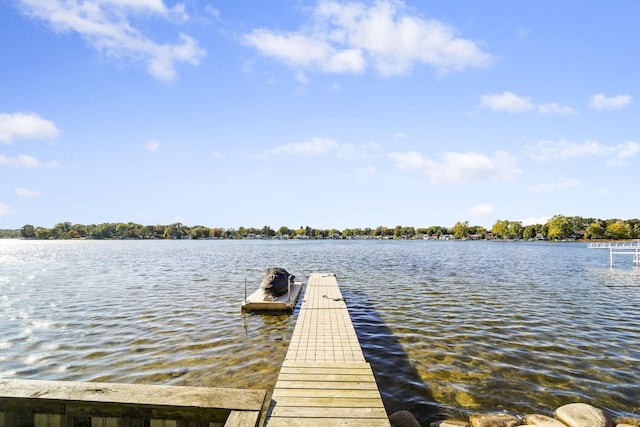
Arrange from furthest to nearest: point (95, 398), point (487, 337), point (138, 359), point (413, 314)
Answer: point (413, 314), point (487, 337), point (138, 359), point (95, 398)

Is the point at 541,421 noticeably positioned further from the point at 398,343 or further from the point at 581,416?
the point at 398,343

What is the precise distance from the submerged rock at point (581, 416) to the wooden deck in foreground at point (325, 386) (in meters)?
3.99

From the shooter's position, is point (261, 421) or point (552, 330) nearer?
point (261, 421)

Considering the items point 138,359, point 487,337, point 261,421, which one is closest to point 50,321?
point 138,359

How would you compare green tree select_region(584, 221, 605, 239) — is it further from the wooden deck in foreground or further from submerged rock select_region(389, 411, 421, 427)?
submerged rock select_region(389, 411, 421, 427)

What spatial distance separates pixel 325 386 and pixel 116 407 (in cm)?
350

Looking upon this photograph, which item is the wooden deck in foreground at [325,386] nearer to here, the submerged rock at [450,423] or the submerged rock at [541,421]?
the submerged rock at [450,423]

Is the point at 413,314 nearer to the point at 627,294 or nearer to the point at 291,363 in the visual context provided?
the point at 291,363

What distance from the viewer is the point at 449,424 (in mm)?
6844

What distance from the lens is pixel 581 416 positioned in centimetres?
690

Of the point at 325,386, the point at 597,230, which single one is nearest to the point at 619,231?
the point at 597,230

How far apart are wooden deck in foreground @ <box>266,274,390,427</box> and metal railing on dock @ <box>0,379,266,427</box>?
0.85 meters

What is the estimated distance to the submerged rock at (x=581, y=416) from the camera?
670 cm

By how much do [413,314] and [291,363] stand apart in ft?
32.3
